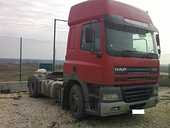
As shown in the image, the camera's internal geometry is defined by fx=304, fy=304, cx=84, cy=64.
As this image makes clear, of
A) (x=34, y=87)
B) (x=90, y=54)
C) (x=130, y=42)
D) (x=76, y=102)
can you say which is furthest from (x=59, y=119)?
(x=34, y=87)

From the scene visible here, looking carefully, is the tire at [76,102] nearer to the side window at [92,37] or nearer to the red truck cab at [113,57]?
the red truck cab at [113,57]

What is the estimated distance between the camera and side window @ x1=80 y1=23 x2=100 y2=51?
809cm

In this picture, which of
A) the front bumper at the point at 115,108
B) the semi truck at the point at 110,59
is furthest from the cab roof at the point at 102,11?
the front bumper at the point at 115,108

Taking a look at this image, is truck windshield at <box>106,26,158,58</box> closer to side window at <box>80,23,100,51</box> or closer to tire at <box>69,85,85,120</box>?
side window at <box>80,23,100,51</box>

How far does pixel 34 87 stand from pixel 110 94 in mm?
6316

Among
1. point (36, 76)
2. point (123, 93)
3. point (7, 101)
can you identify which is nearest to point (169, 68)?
point (36, 76)

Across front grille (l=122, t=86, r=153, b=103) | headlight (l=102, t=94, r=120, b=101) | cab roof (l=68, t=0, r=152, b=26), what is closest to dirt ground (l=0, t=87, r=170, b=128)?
front grille (l=122, t=86, r=153, b=103)

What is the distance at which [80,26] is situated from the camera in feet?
29.3

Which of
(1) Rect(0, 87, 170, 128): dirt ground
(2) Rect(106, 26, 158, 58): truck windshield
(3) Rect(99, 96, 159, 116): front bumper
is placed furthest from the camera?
(1) Rect(0, 87, 170, 128): dirt ground

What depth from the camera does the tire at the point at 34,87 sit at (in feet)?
43.3

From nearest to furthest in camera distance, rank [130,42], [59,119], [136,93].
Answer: [130,42] < [136,93] < [59,119]

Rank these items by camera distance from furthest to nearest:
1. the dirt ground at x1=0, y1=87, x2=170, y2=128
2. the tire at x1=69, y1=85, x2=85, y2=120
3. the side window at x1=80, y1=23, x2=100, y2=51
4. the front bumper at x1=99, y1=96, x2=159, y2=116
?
the tire at x1=69, y1=85, x2=85, y2=120, the dirt ground at x1=0, y1=87, x2=170, y2=128, the side window at x1=80, y1=23, x2=100, y2=51, the front bumper at x1=99, y1=96, x2=159, y2=116

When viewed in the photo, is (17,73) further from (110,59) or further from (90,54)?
(110,59)

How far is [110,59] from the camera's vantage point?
777 cm
